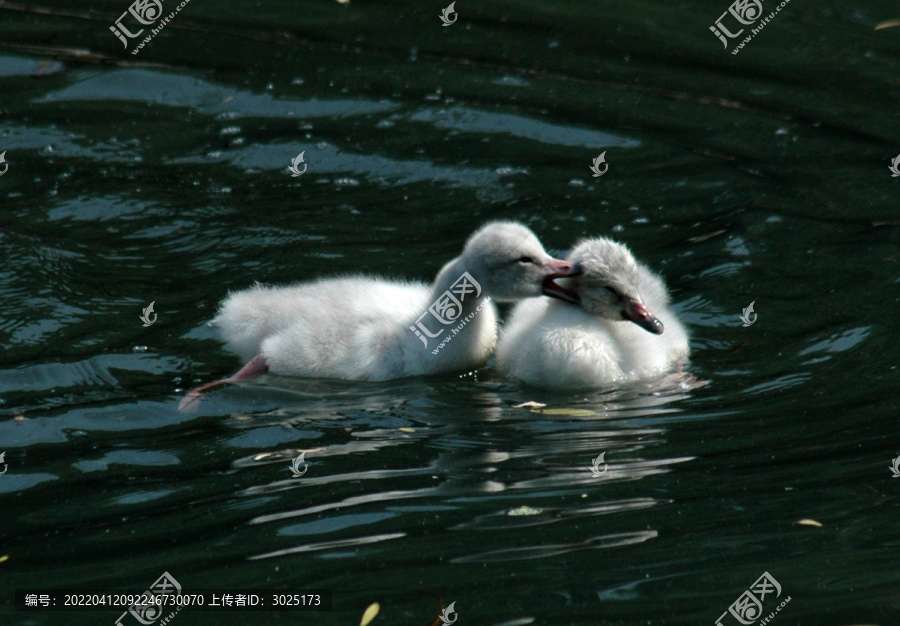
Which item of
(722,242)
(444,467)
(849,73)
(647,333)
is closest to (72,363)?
(444,467)

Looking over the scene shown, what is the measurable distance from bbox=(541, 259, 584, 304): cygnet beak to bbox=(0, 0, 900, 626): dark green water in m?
0.50

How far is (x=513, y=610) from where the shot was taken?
11.5 ft

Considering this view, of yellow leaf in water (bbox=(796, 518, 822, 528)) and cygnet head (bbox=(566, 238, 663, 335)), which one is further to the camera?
cygnet head (bbox=(566, 238, 663, 335))

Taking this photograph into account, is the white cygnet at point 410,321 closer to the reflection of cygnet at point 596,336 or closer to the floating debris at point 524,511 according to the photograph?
the reflection of cygnet at point 596,336

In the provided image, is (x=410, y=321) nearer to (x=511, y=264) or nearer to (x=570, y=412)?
(x=511, y=264)

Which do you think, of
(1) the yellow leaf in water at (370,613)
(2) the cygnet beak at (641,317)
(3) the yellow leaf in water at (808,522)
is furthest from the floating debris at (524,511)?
(2) the cygnet beak at (641,317)

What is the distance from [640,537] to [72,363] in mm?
3011

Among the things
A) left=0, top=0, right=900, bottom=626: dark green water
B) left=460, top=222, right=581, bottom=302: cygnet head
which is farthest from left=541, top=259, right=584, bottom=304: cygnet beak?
left=0, top=0, right=900, bottom=626: dark green water

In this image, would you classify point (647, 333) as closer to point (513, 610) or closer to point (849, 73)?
point (513, 610)

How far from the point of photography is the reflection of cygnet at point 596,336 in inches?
213

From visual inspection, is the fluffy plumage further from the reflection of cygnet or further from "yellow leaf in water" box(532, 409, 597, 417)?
"yellow leaf in water" box(532, 409, 597, 417)

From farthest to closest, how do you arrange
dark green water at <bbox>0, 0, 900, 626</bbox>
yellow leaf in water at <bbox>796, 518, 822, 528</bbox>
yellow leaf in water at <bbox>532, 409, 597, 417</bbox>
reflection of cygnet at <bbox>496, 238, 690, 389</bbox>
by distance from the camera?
reflection of cygnet at <bbox>496, 238, 690, 389</bbox> → yellow leaf in water at <bbox>532, 409, 597, 417</bbox> → yellow leaf in water at <bbox>796, 518, 822, 528</bbox> → dark green water at <bbox>0, 0, 900, 626</bbox>

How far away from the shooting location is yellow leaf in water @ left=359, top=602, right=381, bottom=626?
137 inches

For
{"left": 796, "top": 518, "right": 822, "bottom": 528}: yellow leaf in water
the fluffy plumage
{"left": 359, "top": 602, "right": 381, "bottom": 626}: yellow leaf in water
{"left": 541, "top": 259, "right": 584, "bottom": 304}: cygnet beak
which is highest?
{"left": 541, "top": 259, "right": 584, "bottom": 304}: cygnet beak
